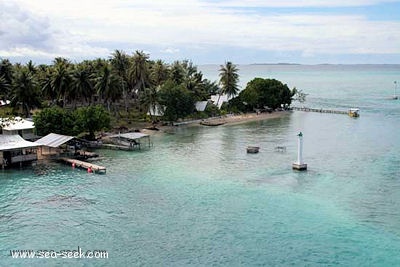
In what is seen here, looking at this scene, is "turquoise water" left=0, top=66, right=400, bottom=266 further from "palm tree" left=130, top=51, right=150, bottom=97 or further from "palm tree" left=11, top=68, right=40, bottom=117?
"palm tree" left=130, top=51, right=150, bottom=97

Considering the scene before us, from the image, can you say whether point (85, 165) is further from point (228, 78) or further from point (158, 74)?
point (228, 78)

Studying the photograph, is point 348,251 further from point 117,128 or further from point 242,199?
point 117,128

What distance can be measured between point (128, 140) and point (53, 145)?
11.9 m

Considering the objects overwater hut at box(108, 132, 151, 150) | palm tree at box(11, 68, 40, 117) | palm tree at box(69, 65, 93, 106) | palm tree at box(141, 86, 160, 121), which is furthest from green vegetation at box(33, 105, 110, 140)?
palm tree at box(141, 86, 160, 121)

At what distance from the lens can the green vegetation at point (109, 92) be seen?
60781 millimetres

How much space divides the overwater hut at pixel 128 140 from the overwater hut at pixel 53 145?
20.6 feet

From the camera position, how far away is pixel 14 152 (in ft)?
161

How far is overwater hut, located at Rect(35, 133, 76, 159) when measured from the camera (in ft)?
172

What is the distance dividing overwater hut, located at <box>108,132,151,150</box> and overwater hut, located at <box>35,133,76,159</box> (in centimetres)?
626

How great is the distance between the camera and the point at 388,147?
60.6m

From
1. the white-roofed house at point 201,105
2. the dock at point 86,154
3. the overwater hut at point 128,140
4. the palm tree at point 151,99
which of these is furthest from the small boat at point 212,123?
the dock at point 86,154

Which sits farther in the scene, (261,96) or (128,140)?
(261,96)

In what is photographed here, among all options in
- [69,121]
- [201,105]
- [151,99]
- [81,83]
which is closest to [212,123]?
[201,105]

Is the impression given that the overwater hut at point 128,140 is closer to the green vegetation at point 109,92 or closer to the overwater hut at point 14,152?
the green vegetation at point 109,92
